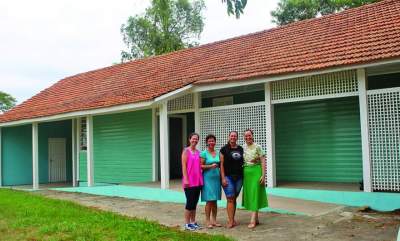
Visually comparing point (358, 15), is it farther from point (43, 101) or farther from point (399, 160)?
point (43, 101)

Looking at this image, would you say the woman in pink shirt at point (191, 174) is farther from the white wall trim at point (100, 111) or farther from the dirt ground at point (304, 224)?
the white wall trim at point (100, 111)

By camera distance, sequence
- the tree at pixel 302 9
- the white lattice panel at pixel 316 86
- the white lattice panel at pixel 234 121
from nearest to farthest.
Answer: the white lattice panel at pixel 316 86 < the white lattice panel at pixel 234 121 < the tree at pixel 302 9

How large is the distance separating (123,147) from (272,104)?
6.81 meters

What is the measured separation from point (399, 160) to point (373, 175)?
0.57 meters

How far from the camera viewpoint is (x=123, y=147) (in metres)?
16.4

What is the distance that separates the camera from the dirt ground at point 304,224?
7.09 metres

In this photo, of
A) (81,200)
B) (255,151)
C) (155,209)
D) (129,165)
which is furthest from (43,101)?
(255,151)

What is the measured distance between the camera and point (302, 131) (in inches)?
511

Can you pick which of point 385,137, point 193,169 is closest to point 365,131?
point 385,137

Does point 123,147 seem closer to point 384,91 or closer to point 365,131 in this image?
point 365,131

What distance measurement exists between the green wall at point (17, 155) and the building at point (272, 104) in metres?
0.22

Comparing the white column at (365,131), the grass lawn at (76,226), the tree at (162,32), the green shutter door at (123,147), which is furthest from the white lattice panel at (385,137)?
the tree at (162,32)

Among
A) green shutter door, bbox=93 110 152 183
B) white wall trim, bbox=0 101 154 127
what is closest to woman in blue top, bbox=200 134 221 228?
white wall trim, bbox=0 101 154 127

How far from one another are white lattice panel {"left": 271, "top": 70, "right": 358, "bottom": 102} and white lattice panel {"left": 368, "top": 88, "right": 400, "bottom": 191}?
0.52 m
